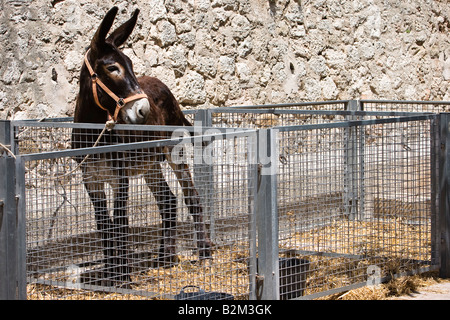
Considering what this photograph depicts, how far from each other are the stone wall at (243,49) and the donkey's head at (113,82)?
1791 mm

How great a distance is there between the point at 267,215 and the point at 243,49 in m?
5.04

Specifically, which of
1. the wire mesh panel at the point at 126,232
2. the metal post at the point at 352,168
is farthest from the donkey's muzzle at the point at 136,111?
the metal post at the point at 352,168

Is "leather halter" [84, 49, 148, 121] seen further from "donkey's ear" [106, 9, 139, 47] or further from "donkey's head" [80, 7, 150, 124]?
"donkey's ear" [106, 9, 139, 47]

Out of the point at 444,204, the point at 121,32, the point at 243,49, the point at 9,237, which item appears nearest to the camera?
the point at 9,237

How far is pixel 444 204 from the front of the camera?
203 inches

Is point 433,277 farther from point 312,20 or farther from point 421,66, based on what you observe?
point 421,66

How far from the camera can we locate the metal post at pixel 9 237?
3117 mm

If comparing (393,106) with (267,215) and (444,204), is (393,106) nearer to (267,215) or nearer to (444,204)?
(444,204)

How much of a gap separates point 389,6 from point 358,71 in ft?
4.85

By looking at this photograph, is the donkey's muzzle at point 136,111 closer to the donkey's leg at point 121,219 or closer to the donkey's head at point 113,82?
the donkey's head at point 113,82

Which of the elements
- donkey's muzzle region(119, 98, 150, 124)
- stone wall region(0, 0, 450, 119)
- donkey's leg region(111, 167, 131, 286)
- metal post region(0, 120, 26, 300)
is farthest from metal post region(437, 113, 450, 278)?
stone wall region(0, 0, 450, 119)

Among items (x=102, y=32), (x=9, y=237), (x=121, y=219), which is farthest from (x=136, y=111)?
(x=9, y=237)

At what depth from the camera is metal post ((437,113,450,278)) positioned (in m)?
5.14

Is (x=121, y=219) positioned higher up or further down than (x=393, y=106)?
further down
